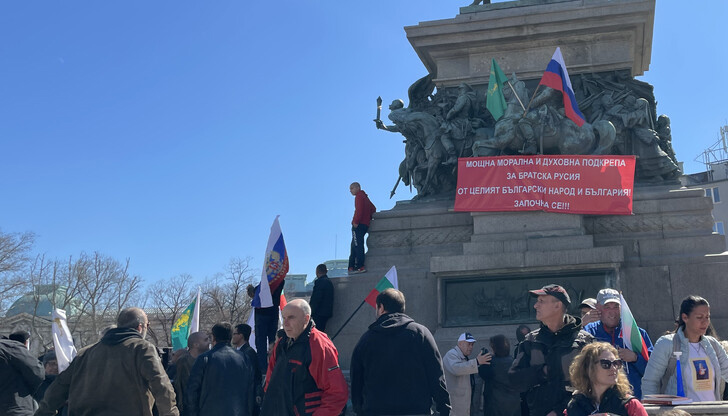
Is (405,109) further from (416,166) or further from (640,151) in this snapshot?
(640,151)

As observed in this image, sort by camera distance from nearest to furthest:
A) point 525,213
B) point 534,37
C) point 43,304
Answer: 1. point 525,213
2. point 534,37
3. point 43,304

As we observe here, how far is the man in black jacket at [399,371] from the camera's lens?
5777mm

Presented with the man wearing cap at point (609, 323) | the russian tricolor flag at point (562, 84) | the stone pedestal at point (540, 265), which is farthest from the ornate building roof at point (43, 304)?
the man wearing cap at point (609, 323)

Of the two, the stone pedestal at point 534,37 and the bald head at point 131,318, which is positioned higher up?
the stone pedestal at point 534,37

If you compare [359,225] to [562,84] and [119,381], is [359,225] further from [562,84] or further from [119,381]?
[119,381]

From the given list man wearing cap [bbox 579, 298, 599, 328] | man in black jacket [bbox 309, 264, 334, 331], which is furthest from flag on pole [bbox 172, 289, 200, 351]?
man wearing cap [bbox 579, 298, 599, 328]

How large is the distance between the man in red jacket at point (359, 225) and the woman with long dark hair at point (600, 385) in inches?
377

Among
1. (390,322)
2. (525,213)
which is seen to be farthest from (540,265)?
(390,322)

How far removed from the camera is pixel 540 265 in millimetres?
12422

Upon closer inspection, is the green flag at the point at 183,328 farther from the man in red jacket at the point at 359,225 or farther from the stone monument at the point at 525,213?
the man in red jacket at the point at 359,225

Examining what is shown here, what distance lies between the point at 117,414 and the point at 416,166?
33.9 ft

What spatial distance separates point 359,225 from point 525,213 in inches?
118

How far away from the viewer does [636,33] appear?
15531 mm

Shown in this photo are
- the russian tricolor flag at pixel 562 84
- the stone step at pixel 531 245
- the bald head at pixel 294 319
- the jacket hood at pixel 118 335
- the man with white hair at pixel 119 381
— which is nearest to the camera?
the bald head at pixel 294 319
